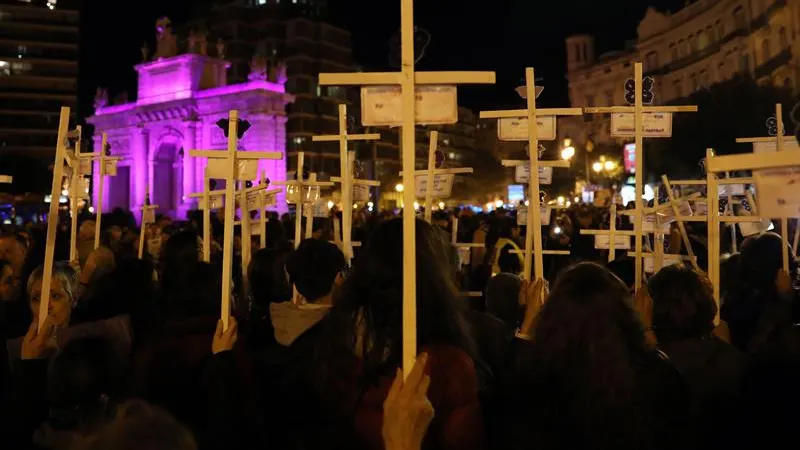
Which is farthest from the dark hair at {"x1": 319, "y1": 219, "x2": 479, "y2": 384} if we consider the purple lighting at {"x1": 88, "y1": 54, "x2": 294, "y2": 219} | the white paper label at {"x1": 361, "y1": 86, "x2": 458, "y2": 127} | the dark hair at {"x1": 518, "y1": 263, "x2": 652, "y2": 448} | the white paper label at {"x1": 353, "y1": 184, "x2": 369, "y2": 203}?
the purple lighting at {"x1": 88, "y1": 54, "x2": 294, "y2": 219}

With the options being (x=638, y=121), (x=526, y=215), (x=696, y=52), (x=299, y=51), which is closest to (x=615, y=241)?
(x=526, y=215)

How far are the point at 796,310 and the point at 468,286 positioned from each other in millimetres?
3550

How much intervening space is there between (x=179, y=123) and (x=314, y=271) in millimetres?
48871

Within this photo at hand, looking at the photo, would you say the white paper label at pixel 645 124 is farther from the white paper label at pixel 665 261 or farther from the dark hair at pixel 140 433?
the dark hair at pixel 140 433

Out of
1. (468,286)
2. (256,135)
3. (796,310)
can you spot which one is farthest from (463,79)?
(256,135)

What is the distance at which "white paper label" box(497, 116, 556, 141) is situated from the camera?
5.37m

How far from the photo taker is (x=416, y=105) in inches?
117

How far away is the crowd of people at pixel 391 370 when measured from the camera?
7.90 ft

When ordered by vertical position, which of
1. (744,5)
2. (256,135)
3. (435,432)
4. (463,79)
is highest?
(744,5)

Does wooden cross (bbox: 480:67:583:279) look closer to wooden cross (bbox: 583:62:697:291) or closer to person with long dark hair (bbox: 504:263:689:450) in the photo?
wooden cross (bbox: 583:62:697:291)

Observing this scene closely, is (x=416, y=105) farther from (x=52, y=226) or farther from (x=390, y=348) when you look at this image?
(x=52, y=226)

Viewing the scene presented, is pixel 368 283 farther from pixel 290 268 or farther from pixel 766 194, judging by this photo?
pixel 766 194

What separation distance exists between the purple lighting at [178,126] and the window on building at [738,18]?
3042 cm

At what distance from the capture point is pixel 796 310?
465cm
